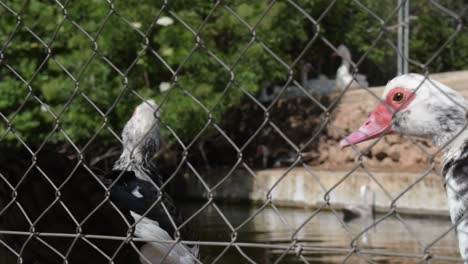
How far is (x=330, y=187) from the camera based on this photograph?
37.4 ft

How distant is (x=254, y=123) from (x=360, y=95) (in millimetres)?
2342

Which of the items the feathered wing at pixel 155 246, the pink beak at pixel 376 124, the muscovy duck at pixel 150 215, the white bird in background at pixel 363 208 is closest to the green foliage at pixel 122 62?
the white bird in background at pixel 363 208

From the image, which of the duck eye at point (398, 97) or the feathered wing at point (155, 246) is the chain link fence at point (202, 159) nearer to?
the feathered wing at point (155, 246)

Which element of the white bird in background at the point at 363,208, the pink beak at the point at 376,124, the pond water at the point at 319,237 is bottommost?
the pink beak at the point at 376,124

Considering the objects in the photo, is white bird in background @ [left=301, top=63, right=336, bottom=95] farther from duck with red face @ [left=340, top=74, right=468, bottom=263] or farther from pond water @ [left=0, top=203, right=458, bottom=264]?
duck with red face @ [left=340, top=74, right=468, bottom=263]

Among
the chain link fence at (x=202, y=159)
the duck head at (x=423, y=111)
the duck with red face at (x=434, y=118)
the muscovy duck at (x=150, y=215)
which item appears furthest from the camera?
the muscovy duck at (x=150, y=215)

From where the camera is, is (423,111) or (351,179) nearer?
(423,111)

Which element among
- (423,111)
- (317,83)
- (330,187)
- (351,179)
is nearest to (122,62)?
(330,187)

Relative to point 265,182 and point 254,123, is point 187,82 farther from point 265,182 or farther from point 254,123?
point 254,123

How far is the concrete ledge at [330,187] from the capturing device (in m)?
10.3

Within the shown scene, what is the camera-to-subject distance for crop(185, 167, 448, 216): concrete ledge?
33.9ft

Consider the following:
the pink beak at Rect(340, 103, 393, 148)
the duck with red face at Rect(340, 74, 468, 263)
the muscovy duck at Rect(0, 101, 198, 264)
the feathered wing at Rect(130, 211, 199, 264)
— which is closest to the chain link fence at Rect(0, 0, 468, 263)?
the muscovy duck at Rect(0, 101, 198, 264)

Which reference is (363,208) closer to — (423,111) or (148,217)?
(148,217)

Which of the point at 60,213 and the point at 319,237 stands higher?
the point at 319,237
